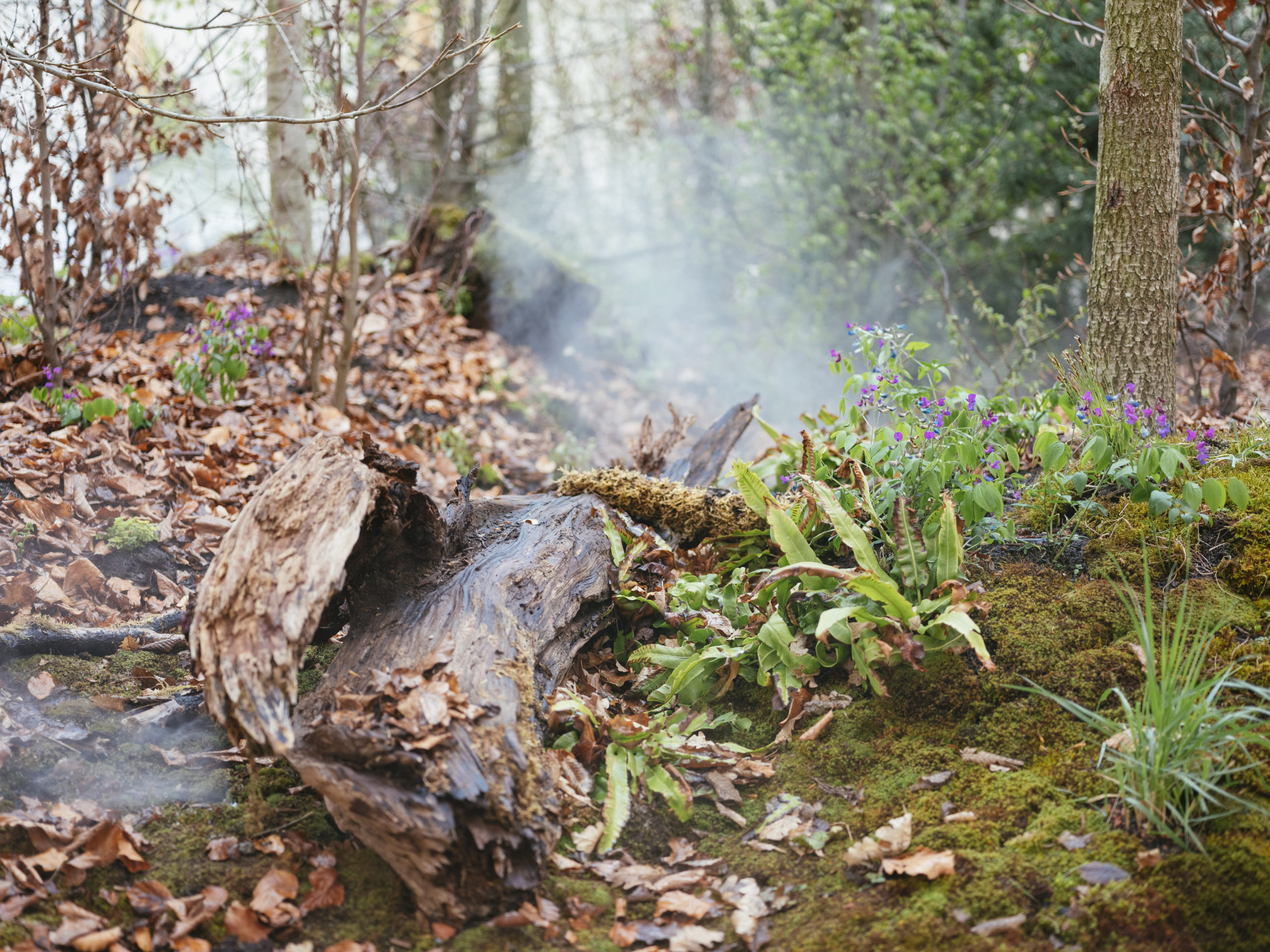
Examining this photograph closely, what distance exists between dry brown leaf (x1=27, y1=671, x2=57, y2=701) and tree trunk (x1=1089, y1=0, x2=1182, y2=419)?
4.42 meters

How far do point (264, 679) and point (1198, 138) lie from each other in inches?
294

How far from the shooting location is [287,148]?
6938 millimetres

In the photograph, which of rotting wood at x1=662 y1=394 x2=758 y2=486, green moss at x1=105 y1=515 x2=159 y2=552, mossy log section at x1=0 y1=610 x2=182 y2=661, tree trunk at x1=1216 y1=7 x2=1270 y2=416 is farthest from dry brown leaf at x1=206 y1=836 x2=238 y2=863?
tree trunk at x1=1216 y1=7 x2=1270 y2=416

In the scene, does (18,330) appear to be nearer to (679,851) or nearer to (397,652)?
(397,652)

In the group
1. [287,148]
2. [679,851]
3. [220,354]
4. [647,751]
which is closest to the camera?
[679,851]

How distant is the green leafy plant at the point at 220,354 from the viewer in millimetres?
4969

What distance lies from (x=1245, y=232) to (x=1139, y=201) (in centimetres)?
122

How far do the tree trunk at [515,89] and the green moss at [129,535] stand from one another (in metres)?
7.40

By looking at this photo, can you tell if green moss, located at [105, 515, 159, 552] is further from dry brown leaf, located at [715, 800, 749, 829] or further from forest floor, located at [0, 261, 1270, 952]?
dry brown leaf, located at [715, 800, 749, 829]

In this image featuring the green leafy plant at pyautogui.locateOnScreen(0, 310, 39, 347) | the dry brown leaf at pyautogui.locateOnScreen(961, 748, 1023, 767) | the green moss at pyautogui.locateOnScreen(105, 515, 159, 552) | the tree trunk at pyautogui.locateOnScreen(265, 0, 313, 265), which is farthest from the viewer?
the tree trunk at pyautogui.locateOnScreen(265, 0, 313, 265)

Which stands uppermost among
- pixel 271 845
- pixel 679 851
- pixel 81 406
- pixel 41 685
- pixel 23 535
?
pixel 81 406

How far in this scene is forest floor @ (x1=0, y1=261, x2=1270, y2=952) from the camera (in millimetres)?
1913

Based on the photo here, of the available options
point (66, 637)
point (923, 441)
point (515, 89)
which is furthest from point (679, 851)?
point (515, 89)

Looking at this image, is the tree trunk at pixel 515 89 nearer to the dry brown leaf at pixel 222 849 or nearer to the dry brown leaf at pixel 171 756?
the dry brown leaf at pixel 171 756
